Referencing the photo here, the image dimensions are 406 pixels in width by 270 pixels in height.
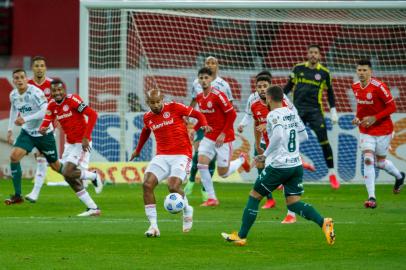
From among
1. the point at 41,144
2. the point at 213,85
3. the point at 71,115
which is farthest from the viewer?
the point at 213,85

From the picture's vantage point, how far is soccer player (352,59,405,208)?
1631cm

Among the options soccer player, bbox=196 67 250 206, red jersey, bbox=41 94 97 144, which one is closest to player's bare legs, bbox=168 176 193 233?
red jersey, bbox=41 94 97 144

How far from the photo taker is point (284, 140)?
38.0 feet

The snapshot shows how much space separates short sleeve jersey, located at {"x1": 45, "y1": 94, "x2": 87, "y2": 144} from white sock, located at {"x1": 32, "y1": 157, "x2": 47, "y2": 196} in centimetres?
169

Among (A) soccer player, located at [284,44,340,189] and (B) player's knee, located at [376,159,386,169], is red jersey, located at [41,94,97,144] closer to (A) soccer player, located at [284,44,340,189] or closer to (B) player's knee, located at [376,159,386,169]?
(B) player's knee, located at [376,159,386,169]

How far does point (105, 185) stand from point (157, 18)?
5015 millimetres

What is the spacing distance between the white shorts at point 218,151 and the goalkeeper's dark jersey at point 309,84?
3083mm

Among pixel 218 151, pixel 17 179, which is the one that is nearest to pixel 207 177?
pixel 218 151

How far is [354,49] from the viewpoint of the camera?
79.2 ft

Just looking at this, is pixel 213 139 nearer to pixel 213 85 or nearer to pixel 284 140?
pixel 213 85

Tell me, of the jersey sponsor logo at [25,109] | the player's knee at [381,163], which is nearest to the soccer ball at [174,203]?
the jersey sponsor logo at [25,109]

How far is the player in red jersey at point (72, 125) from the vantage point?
1520 cm

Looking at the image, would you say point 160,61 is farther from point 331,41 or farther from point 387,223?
point 387,223

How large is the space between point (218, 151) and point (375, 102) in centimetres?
265
